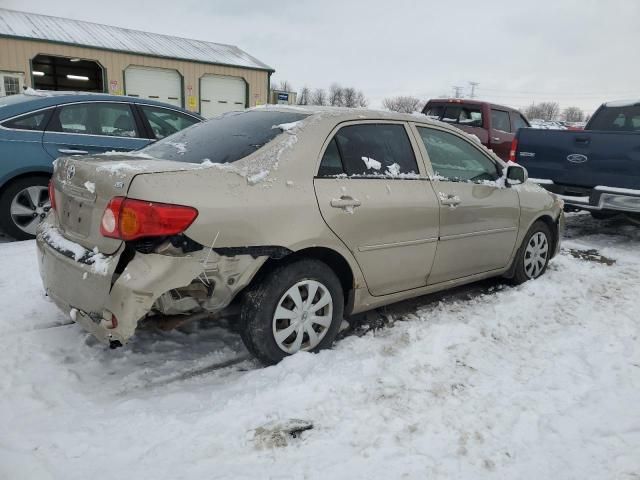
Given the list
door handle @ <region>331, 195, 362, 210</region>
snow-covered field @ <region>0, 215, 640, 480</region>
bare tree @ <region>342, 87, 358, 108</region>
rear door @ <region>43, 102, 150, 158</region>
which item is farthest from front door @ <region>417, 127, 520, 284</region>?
bare tree @ <region>342, 87, 358, 108</region>

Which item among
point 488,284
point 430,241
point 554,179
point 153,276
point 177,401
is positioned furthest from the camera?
point 554,179

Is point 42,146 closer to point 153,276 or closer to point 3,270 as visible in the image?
point 3,270

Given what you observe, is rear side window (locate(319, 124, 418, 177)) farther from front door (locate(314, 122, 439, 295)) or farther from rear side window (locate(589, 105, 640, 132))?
rear side window (locate(589, 105, 640, 132))

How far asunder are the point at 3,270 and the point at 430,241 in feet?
12.1

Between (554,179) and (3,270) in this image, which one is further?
(554,179)

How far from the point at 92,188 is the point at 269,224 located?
966 mm

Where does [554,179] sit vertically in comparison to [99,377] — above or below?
above

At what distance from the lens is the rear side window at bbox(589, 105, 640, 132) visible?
741cm

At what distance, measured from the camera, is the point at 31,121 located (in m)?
5.29

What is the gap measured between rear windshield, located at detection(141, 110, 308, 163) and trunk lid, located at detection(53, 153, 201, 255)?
0.22 m

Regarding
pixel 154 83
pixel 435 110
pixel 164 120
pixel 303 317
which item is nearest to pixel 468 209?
pixel 303 317

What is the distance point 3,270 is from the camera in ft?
14.3

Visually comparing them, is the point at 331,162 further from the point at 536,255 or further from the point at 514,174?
the point at 536,255

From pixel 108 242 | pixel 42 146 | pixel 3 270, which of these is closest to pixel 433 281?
pixel 108 242
